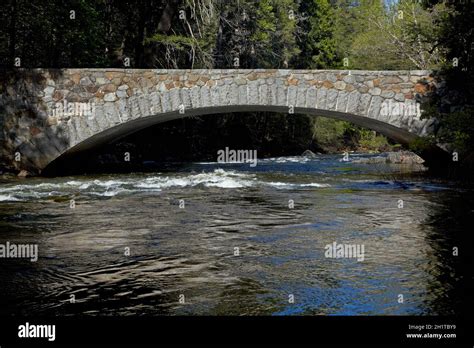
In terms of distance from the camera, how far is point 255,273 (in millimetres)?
5895

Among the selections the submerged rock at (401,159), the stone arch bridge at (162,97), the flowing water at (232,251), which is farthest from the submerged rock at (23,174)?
the submerged rock at (401,159)

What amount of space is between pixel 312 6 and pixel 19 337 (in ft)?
148

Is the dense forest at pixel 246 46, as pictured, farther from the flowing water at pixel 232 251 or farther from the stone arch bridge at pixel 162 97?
the flowing water at pixel 232 251

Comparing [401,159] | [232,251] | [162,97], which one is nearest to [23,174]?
[162,97]

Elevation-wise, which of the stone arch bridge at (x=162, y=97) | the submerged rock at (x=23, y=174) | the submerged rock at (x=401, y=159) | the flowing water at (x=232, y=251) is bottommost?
the submerged rock at (x=401, y=159)

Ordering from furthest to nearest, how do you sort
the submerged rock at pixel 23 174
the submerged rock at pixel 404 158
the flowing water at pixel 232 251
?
1. the submerged rock at pixel 404 158
2. the submerged rock at pixel 23 174
3. the flowing water at pixel 232 251

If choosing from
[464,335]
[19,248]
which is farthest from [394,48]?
[464,335]

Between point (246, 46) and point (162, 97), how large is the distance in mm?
Result: 15851

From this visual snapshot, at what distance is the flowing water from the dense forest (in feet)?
12.4

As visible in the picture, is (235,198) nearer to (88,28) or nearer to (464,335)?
(464,335)

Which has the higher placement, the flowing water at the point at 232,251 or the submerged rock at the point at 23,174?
the flowing water at the point at 232,251

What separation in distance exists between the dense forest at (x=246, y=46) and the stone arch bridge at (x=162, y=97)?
0.71m

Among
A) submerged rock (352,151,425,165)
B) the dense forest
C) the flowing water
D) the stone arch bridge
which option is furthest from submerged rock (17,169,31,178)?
submerged rock (352,151,425,165)

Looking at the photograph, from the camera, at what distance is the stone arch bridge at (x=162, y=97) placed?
633 inches
